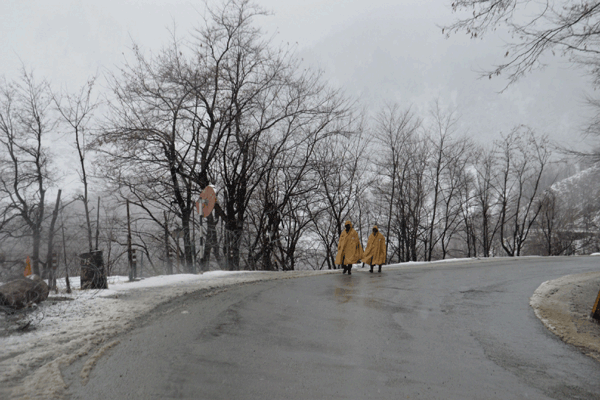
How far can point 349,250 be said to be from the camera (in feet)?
47.1

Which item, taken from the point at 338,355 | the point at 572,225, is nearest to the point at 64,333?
the point at 338,355

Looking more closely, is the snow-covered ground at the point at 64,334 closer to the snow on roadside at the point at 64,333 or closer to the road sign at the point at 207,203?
the snow on roadside at the point at 64,333

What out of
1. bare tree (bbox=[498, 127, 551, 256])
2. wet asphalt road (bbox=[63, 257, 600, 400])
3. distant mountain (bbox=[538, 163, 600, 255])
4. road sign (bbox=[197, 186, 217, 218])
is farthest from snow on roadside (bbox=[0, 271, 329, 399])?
distant mountain (bbox=[538, 163, 600, 255])

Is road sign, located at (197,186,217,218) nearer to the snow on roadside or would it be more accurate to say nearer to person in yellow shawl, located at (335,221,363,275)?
person in yellow shawl, located at (335,221,363,275)

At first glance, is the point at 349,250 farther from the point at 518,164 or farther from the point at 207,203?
the point at 518,164

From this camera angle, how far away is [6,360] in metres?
4.24

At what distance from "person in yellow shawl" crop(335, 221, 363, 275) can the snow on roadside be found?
6.07 meters

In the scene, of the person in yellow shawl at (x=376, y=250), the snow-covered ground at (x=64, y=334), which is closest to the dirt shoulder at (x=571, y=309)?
the person in yellow shawl at (x=376, y=250)

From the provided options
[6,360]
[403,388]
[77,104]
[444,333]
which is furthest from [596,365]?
[77,104]

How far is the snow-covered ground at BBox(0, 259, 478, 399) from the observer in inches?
149

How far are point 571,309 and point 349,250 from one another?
23.6 ft

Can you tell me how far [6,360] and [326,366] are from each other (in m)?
3.14

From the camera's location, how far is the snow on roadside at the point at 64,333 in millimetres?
3786

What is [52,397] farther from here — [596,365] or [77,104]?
[77,104]
